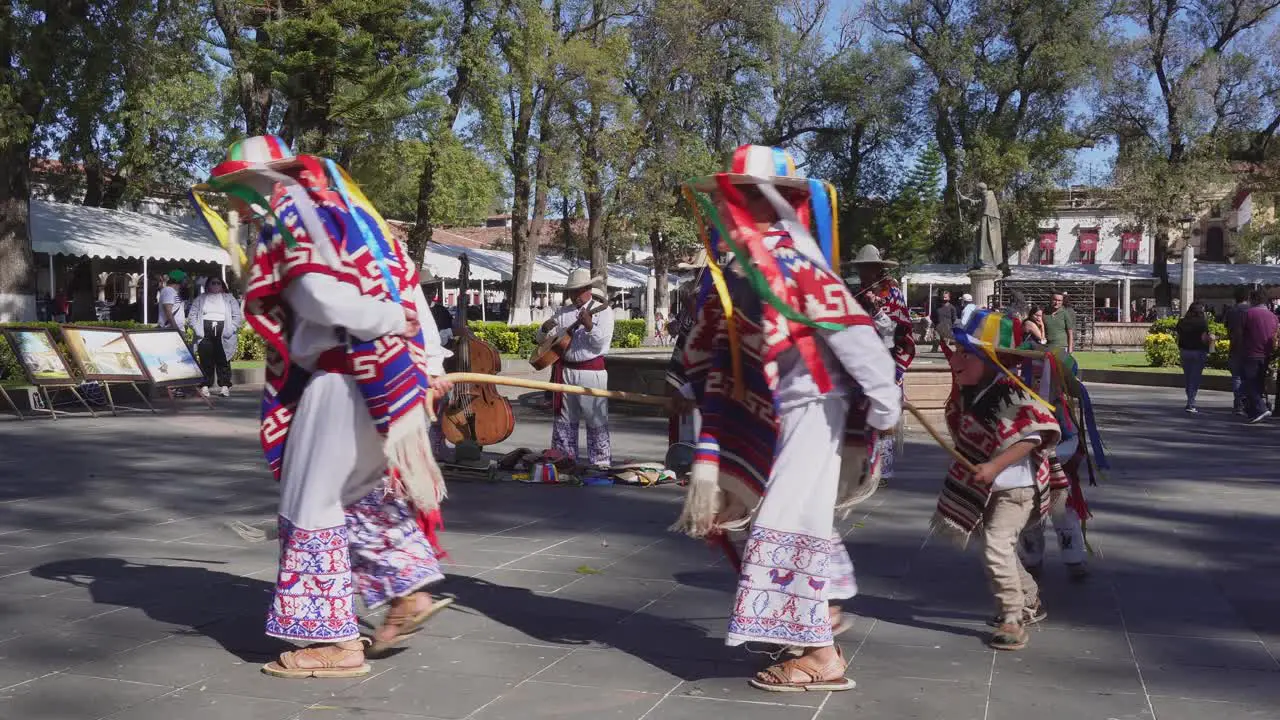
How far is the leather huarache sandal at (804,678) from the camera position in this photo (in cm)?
426

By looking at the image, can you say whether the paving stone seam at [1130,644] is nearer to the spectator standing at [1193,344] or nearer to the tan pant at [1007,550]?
the tan pant at [1007,550]

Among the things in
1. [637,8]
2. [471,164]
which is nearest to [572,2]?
[637,8]

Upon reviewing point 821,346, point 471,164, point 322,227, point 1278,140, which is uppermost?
point 1278,140

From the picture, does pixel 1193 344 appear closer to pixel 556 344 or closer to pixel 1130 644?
pixel 556 344

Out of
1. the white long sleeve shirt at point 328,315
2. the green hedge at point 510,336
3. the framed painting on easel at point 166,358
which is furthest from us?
the green hedge at point 510,336

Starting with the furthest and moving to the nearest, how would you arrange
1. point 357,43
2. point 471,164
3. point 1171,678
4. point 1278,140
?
point 1278,140, point 471,164, point 357,43, point 1171,678

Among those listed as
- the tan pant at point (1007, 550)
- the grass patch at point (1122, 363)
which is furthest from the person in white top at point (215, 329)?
the grass patch at point (1122, 363)

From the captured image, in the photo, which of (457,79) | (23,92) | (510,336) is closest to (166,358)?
(23,92)

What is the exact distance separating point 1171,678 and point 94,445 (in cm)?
1002

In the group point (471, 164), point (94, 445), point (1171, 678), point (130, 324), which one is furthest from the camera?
point (471, 164)

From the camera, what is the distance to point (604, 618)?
209 inches

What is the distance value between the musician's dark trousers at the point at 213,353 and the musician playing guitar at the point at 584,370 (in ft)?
28.4

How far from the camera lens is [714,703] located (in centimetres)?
417

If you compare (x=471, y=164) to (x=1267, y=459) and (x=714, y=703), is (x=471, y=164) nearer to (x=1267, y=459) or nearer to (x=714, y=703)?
(x=1267, y=459)
